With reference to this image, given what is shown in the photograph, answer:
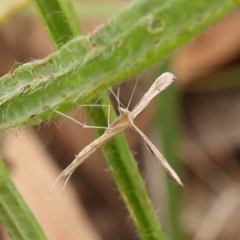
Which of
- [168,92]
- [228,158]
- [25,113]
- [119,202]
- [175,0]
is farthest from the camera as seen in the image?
[228,158]

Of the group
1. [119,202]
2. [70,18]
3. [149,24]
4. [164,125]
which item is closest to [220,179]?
[119,202]

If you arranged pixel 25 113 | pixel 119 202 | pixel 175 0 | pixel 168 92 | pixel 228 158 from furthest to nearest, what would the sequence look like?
pixel 228 158 → pixel 119 202 → pixel 168 92 → pixel 25 113 → pixel 175 0

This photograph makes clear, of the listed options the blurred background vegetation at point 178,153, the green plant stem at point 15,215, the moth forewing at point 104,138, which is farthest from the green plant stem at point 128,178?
the blurred background vegetation at point 178,153

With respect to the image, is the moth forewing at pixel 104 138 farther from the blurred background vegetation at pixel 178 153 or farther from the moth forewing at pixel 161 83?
the blurred background vegetation at pixel 178 153

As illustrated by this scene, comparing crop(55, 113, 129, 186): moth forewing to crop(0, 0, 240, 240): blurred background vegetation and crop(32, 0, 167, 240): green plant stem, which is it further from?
crop(0, 0, 240, 240): blurred background vegetation

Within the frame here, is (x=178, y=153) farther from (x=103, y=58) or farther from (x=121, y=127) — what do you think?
(x=103, y=58)

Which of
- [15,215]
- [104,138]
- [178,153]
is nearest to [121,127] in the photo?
[104,138]

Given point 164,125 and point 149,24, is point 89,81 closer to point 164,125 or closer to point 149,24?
point 149,24
